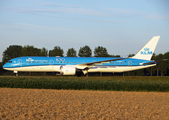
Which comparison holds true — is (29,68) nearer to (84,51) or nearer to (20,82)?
(20,82)

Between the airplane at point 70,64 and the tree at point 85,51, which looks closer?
the airplane at point 70,64

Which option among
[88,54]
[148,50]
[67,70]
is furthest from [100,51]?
[67,70]

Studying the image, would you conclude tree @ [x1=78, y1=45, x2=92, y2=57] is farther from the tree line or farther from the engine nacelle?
the engine nacelle

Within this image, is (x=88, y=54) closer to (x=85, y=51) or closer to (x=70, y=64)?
(x=85, y=51)

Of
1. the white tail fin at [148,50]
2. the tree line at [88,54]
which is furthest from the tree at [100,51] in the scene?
the white tail fin at [148,50]

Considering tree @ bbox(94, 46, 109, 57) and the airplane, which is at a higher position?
tree @ bbox(94, 46, 109, 57)

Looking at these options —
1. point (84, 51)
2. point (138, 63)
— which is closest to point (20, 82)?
point (138, 63)

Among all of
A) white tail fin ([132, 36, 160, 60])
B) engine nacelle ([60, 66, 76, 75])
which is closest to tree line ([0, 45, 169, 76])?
white tail fin ([132, 36, 160, 60])

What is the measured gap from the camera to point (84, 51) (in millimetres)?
90438

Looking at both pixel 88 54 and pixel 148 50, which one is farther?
pixel 88 54

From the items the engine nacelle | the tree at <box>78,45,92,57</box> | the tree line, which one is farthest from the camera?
the tree at <box>78,45,92,57</box>

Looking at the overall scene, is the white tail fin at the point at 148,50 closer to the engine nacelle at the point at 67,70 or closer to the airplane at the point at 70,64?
the airplane at the point at 70,64

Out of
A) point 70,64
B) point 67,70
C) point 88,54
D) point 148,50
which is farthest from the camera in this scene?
point 88,54

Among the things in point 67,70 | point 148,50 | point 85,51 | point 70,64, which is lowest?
point 67,70
